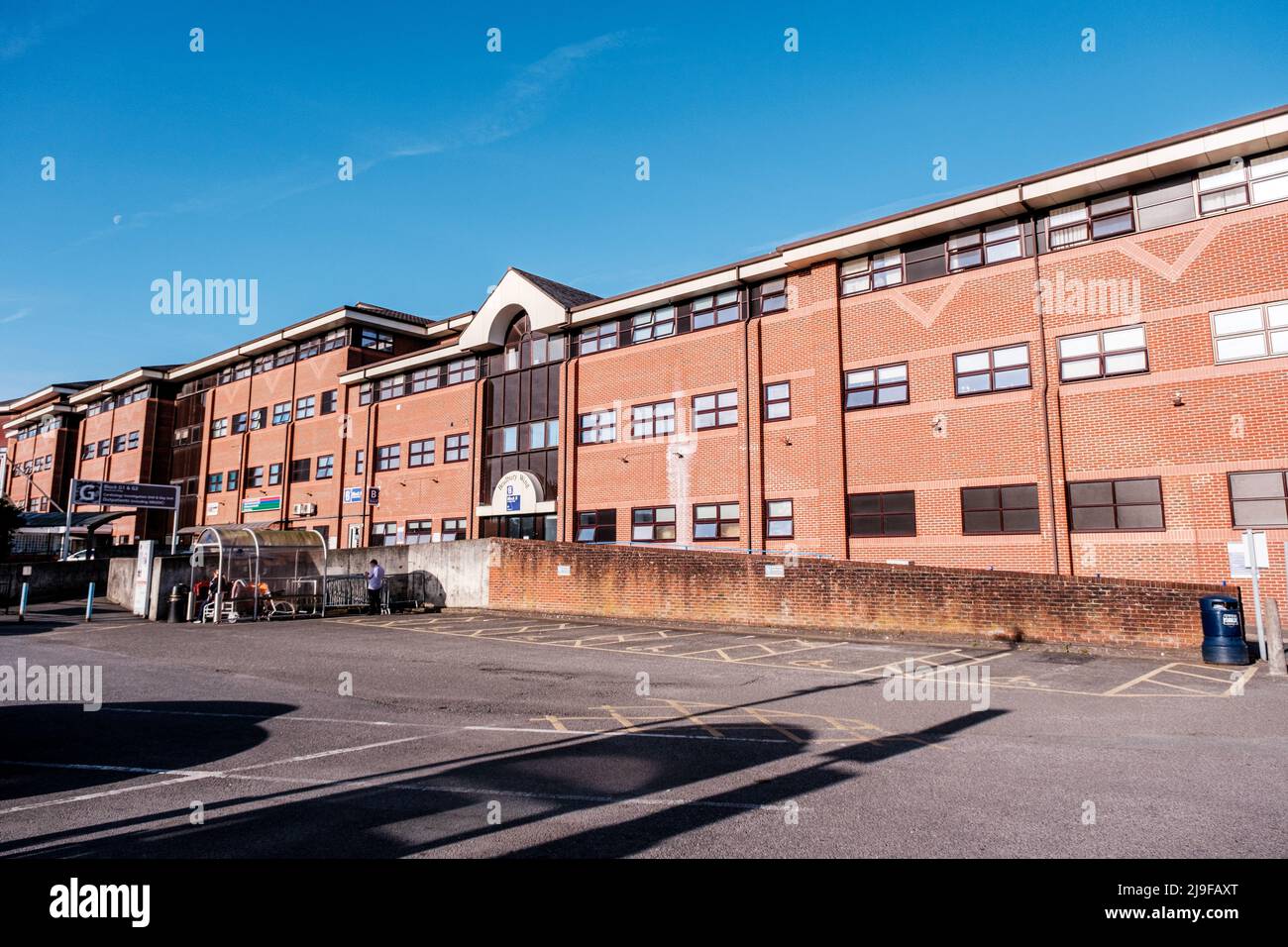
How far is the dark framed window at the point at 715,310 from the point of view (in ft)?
87.8

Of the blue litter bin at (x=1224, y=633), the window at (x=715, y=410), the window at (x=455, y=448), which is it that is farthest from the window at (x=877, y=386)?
the window at (x=455, y=448)

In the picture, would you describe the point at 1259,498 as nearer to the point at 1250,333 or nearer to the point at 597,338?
the point at 1250,333

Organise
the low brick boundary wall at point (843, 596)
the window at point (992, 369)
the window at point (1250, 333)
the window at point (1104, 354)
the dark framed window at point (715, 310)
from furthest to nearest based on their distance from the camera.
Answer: the dark framed window at point (715, 310), the window at point (992, 369), the window at point (1104, 354), the window at point (1250, 333), the low brick boundary wall at point (843, 596)

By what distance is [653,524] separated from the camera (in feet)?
89.6

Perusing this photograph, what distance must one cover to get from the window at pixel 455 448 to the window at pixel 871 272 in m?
18.1

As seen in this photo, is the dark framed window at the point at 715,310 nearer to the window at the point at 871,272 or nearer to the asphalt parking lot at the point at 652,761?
the window at the point at 871,272

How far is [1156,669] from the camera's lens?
12.8m

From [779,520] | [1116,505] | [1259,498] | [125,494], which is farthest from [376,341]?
[1259,498]

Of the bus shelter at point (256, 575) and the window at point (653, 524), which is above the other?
the window at point (653, 524)

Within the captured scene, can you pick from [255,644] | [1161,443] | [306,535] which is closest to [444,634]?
[255,644]

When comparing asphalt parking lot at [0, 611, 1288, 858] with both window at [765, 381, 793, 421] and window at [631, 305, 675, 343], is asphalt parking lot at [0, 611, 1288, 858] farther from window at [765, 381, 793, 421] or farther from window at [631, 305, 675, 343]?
window at [631, 305, 675, 343]

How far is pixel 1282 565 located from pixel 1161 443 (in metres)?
3.58

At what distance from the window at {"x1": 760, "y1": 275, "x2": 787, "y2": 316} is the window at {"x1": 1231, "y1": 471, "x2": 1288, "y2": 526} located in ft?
43.9
